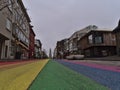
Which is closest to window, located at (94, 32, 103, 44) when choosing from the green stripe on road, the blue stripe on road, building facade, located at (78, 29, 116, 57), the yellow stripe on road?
building facade, located at (78, 29, 116, 57)

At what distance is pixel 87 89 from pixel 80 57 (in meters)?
27.2

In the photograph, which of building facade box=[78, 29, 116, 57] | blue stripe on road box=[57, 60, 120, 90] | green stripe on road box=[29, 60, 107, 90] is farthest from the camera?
building facade box=[78, 29, 116, 57]

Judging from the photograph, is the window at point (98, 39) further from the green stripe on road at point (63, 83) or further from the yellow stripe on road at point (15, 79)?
the green stripe on road at point (63, 83)

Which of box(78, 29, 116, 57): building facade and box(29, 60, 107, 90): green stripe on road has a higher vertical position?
box(78, 29, 116, 57): building facade

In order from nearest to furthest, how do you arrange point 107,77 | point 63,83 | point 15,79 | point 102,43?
1. point 63,83
2. point 15,79
3. point 107,77
4. point 102,43

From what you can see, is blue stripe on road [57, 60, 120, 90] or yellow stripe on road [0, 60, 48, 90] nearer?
yellow stripe on road [0, 60, 48, 90]

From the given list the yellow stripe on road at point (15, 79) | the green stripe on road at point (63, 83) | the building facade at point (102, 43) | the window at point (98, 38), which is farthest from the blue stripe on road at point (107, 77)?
the window at point (98, 38)

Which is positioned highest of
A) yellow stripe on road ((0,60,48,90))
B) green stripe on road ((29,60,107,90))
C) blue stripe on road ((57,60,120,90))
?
yellow stripe on road ((0,60,48,90))

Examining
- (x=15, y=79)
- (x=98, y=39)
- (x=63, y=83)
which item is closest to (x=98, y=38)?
(x=98, y=39)

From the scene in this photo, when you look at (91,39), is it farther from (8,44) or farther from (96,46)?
(8,44)

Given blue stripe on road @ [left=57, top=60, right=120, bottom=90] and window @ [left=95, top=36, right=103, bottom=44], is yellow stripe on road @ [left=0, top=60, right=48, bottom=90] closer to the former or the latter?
blue stripe on road @ [left=57, top=60, right=120, bottom=90]

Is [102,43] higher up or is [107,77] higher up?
[102,43]

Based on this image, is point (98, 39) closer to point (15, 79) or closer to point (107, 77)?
point (107, 77)

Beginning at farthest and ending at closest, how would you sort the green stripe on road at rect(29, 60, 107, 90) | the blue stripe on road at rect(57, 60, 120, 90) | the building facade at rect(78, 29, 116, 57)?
1. the building facade at rect(78, 29, 116, 57)
2. the blue stripe on road at rect(57, 60, 120, 90)
3. the green stripe on road at rect(29, 60, 107, 90)
